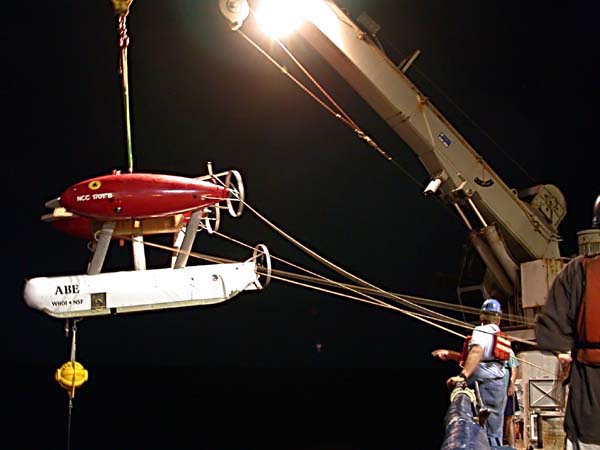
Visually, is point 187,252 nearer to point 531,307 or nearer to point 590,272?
point 590,272

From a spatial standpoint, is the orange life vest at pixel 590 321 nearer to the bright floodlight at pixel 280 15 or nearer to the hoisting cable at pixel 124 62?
the hoisting cable at pixel 124 62

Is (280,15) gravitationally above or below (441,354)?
above

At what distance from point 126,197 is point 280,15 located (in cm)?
486

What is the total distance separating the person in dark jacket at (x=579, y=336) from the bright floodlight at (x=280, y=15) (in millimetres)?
6693

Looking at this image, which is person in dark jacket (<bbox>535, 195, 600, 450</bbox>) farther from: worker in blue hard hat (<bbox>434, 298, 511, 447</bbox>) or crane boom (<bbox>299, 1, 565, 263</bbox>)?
crane boom (<bbox>299, 1, 565, 263</bbox>)

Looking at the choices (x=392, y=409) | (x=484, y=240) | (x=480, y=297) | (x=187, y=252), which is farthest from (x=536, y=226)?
(x=392, y=409)

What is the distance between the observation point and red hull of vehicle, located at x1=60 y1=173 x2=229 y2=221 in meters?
5.73

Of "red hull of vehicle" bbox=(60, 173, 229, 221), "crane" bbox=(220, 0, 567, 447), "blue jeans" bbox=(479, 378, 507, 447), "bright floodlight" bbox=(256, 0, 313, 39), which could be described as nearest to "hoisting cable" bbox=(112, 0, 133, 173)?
"red hull of vehicle" bbox=(60, 173, 229, 221)

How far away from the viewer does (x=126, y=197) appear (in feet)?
18.8

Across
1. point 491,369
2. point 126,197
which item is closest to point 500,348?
point 491,369

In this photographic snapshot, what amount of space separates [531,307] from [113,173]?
24.3 feet

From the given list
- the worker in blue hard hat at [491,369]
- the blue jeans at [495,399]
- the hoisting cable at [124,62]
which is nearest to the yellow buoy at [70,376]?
the hoisting cable at [124,62]

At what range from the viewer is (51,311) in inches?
227

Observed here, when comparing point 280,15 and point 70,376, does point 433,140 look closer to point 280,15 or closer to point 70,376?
point 280,15
